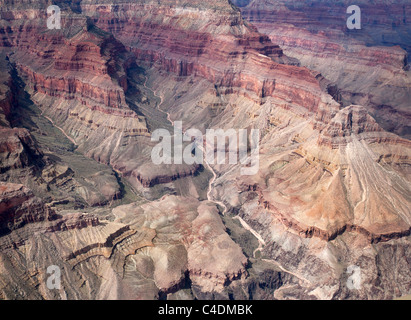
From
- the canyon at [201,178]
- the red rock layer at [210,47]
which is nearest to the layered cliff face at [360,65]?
the canyon at [201,178]

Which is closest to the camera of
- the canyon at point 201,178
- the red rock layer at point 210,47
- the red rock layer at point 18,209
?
the red rock layer at point 18,209

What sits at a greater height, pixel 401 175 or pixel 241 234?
pixel 401 175

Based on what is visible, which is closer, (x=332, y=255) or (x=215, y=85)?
(x=332, y=255)

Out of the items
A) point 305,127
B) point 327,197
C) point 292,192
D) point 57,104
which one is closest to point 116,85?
point 57,104

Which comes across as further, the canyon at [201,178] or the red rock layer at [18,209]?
the canyon at [201,178]

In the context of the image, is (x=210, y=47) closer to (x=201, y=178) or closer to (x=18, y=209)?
(x=201, y=178)

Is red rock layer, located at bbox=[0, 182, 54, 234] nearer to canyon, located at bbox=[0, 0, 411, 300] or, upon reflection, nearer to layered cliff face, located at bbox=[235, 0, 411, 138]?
canyon, located at bbox=[0, 0, 411, 300]

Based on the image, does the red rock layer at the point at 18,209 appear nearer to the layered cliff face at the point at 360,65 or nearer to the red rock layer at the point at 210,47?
the red rock layer at the point at 210,47

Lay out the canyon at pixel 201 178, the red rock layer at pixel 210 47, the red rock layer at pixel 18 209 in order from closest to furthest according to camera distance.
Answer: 1. the red rock layer at pixel 18 209
2. the canyon at pixel 201 178
3. the red rock layer at pixel 210 47

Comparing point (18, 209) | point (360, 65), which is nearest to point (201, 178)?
point (18, 209)

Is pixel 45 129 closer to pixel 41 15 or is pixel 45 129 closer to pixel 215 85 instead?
pixel 215 85
